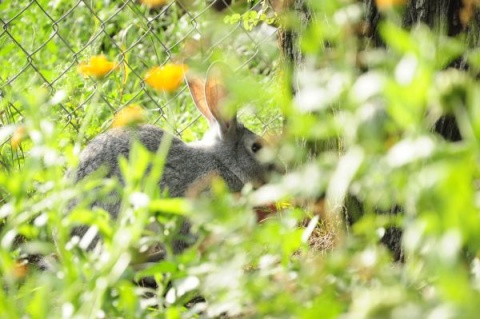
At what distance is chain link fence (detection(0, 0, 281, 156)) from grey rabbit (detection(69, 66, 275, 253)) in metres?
0.16

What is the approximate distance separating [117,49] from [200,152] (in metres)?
1.15

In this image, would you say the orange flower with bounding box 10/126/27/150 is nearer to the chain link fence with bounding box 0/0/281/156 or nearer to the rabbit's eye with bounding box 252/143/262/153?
the chain link fence with bounding box 0/0/281/156

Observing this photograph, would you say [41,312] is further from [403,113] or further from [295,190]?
[403,113]

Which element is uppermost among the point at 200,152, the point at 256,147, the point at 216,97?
the point at 216,97

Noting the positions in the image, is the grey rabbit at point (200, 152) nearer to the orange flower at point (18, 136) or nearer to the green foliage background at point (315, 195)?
the orange flower at point (18, 136)

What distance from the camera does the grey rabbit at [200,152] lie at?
4496mm

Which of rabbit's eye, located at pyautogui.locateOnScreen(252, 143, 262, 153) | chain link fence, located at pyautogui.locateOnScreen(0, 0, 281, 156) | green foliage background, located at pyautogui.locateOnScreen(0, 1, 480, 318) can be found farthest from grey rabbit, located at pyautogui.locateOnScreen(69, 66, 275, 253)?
green foliage background, located at pyautogui.locateOnScreen(0, 1, 480, 318)

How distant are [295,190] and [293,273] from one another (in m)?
0.46

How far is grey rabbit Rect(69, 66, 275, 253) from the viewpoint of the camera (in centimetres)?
450

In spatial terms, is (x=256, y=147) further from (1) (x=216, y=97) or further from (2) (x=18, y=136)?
(2) (x=18, y=136)

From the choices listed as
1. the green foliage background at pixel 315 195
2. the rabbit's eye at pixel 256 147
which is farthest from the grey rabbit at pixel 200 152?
the green foliage background at pixel 315 195

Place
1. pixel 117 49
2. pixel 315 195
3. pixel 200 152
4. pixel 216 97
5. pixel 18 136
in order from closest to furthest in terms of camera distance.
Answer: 1. pixel 315 195
2. pixel 18 136
3. pixel 216 97
4. pixel 200 152
5. pixel 117 49

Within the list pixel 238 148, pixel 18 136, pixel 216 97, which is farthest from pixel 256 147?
pixel 18 136

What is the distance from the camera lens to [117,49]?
579cm
